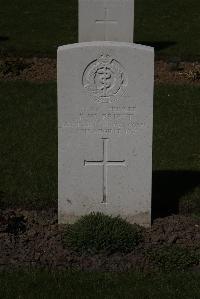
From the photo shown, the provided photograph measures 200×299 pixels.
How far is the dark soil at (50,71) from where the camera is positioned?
13891 mm

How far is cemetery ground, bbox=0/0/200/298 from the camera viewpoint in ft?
20.5

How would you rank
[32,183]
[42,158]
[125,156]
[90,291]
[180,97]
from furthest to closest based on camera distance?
[180,97]
[42,158]
[32,183]
[125,156]
[90,291]

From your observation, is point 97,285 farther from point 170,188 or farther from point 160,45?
point 160,45

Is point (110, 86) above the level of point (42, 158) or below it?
above

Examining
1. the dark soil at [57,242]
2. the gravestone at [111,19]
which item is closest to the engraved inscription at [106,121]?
the dark soil at [57,242]

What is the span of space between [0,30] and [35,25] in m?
1.20

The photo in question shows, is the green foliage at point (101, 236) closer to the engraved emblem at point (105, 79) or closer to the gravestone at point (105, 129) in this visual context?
the gravestone at point (105, 129)

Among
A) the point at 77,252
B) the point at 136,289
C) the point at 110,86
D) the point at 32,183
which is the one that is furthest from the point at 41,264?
the point at 32,183

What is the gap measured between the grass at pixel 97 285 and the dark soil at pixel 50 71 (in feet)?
25.7

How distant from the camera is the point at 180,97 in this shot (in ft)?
42.2

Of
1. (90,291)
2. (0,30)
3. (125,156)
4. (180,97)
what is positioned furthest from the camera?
(0,30)

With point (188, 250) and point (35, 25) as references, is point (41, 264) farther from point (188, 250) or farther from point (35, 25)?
point (35, 25)

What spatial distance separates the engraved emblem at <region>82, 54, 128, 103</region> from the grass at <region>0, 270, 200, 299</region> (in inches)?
65.4

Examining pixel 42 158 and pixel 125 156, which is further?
pixel 42 158
